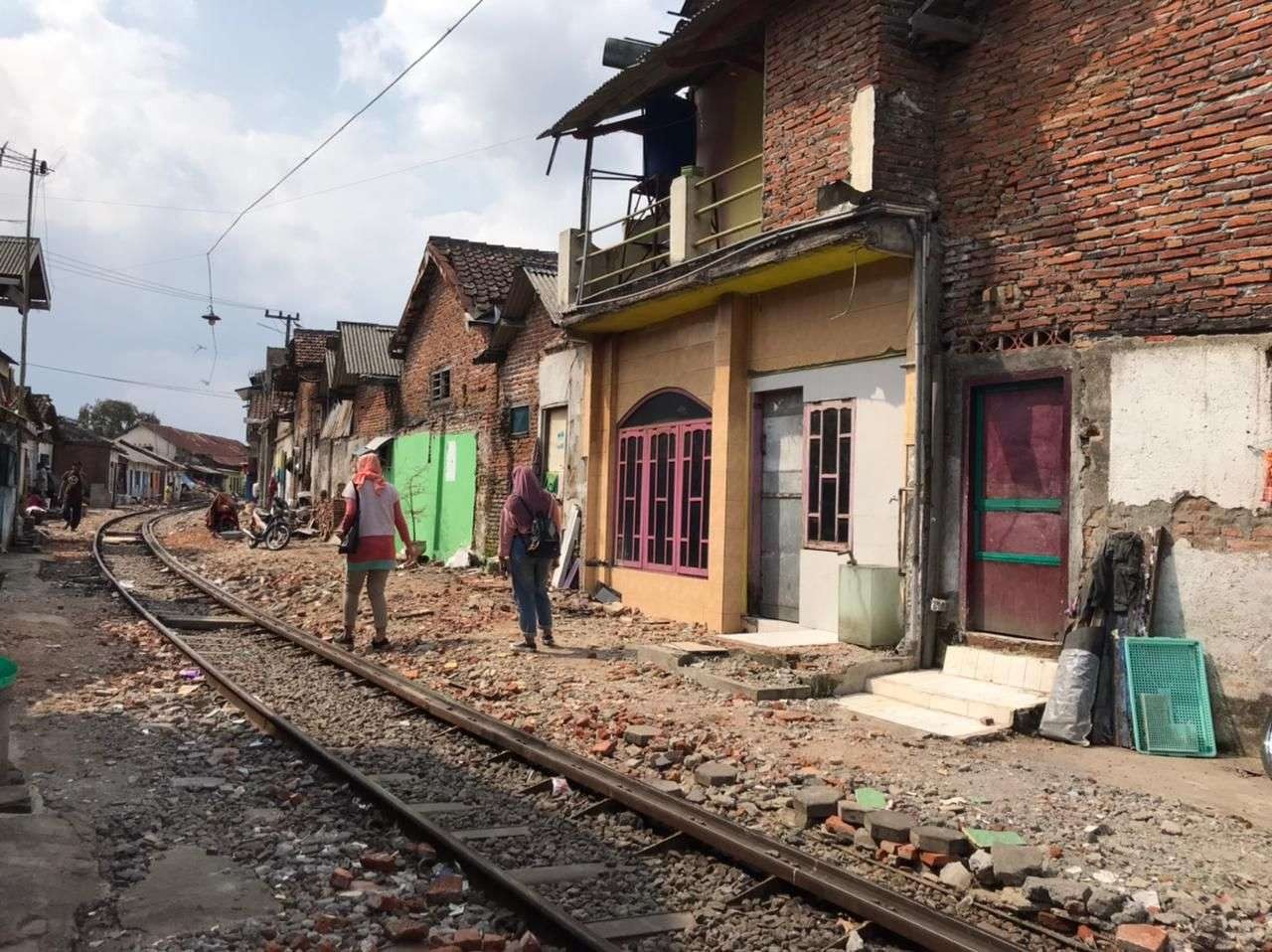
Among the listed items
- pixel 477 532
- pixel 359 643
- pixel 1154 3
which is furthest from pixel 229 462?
pixel 1154 3

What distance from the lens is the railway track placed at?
393 centimetres

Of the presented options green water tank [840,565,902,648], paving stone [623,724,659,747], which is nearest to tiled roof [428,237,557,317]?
green water tank [840,565,902,648]

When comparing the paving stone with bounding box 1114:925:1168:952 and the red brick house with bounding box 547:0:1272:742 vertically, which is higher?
the red brick house with bounding box 547:0:1272:742

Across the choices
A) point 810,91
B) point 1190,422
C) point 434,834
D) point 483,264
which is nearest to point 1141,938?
point 434,834

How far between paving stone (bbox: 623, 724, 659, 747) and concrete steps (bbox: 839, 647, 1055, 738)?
1.88 m

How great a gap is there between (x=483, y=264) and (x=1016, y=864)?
17.9 m

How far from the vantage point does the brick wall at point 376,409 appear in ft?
81.2

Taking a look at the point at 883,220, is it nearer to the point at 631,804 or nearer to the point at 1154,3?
the point at 1154,3

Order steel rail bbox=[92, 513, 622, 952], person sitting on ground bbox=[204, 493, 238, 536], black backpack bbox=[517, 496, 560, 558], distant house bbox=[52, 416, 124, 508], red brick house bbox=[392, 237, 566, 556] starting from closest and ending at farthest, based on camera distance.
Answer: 1. steel rail bbox=[92, 513, 622, 952]
2. black backpack bbox=[517, 496, 560, 558]
3. red brick house bbox=[392, 237, 566, 556]
4. person sitting on ground bbox=[204, 493, 238, 536]
5. distant house bbox=[52, 416, 124, 508]

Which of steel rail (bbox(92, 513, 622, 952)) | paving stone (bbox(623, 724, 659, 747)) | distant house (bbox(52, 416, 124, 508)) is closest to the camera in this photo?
steel rail (bbox(92, 513, 622, 952))

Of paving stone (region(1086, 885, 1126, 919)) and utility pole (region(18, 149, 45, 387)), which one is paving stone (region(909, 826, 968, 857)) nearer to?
paving stone (region(1086, 885, 1126, 919))

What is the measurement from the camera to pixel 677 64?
38.6 ft

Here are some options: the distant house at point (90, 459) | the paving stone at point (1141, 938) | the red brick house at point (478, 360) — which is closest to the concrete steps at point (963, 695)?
the paving stone at point (1141, 938)

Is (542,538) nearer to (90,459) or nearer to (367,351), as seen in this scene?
(367,351)
